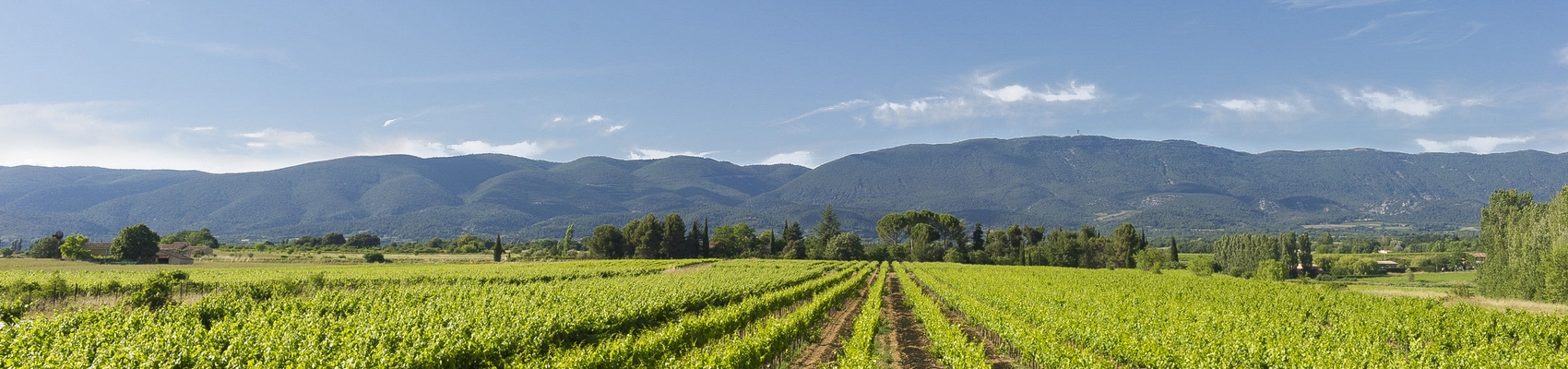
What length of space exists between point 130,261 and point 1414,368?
3793 inches

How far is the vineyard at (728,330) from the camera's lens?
548 inches

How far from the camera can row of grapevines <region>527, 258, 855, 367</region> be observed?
556 inches

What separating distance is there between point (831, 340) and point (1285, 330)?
1507 cm

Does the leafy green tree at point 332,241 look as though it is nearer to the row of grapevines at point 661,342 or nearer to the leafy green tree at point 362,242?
the leafy green tree at point 362,242

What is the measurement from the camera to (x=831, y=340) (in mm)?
24844

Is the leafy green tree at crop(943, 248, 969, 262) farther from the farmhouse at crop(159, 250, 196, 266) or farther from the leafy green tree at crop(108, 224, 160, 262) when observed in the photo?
the leafy green tree at crop(108, 224, 160, 262)

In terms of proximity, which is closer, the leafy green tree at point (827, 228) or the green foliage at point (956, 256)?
the green foliage at point (956, 256)

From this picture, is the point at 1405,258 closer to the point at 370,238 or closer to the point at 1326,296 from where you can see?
the point at 1326,296

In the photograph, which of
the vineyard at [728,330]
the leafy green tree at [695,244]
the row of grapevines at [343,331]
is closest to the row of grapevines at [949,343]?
the vineyard at [728,330]

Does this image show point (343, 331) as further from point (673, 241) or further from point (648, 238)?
point (673, 241)

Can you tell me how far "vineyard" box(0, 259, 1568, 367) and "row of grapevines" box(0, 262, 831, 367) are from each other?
8 cm

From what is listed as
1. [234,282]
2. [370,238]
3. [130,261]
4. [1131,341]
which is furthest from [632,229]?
[1131,341]

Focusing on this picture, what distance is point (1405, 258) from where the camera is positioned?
4395 inches

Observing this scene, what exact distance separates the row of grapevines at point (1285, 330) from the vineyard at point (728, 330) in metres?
0.10
